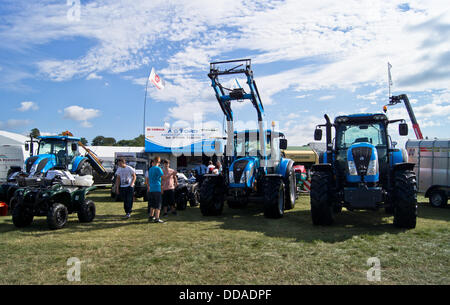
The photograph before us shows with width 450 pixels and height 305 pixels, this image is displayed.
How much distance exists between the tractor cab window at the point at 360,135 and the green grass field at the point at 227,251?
1845 millimetres

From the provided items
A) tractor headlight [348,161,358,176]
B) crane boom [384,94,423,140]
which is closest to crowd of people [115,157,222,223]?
tractor headlight [348,161,358,176]

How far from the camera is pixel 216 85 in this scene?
912 centimetres

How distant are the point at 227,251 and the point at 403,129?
5094 mm

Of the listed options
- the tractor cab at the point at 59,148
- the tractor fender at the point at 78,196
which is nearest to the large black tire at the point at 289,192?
the tractor fender at the point at 78,196

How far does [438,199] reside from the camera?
10820mm

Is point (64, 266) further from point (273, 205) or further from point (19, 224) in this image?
point (273, 205)

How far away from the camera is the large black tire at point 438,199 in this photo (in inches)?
419

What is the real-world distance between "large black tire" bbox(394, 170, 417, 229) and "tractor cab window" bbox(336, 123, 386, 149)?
1.38 m

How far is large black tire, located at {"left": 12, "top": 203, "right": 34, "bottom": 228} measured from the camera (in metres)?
6.83

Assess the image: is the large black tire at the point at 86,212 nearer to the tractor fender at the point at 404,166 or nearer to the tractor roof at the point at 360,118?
the tractor roof at the point at 360,118

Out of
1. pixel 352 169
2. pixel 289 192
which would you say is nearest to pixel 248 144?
pixel 289 192

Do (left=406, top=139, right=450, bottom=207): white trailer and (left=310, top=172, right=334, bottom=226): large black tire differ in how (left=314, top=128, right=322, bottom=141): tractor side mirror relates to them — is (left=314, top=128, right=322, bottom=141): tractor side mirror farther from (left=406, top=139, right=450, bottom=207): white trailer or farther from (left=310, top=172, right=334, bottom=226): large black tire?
(left=406, top=139, right=450, bottom=207): white trailer

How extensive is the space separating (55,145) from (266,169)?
9905 millimetres
